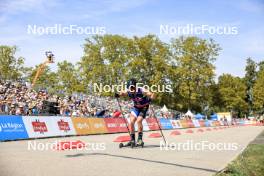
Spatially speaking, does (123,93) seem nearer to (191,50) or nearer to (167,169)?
(167,169)

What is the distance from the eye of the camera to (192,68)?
7406cm

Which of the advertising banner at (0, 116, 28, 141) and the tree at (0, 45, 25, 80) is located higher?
the tree at (0, 45, 25, 80)

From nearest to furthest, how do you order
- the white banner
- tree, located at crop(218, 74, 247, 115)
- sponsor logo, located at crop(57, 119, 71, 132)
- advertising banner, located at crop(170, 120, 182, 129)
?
the white banner → sponsor logo, located at crop(57, 119, 71, 132) → advertising banner, located at crop(170, 120, 182, 129) → tree, located at crop(218, 74, 247, 115)

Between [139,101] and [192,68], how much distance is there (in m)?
60.7

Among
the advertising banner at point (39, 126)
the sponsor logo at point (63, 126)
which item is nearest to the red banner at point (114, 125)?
the sponsor logo at point (63, 126)

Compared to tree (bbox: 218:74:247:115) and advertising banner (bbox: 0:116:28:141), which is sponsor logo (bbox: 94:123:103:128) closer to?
advertising banner (bbox: 0:116:28:141)

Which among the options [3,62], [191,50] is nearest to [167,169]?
[3,62]

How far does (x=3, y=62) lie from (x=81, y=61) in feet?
42.2

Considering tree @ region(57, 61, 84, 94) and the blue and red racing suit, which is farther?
tree @ region(57, 61, 84, 94)

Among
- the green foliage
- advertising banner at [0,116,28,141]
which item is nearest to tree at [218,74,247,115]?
the green foliage

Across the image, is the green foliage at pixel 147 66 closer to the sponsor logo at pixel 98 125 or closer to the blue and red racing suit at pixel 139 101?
the sponsor logo at pixel 98 125

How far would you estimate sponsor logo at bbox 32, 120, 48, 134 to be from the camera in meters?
21.0

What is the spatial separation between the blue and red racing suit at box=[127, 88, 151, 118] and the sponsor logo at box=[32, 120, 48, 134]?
812 centimetres

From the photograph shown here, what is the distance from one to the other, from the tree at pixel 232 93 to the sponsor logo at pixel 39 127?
3129 inches
